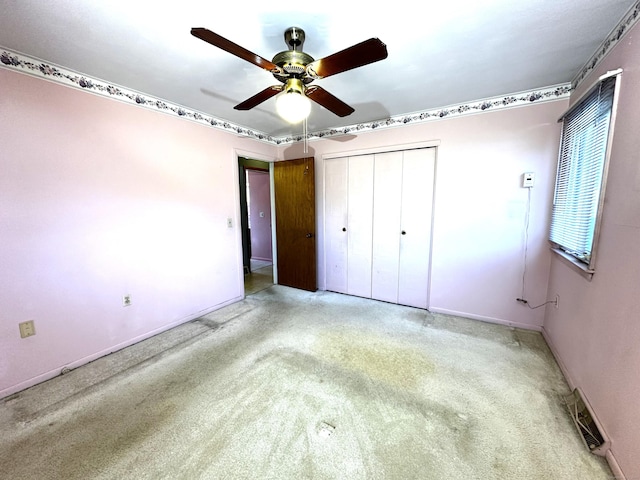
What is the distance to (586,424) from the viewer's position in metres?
1.45

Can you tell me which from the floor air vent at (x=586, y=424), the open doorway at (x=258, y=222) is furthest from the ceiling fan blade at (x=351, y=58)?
the open doorway at (x=258, y=222)

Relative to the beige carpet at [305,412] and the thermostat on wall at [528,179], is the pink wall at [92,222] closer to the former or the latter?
the beige carpet at [305,412]

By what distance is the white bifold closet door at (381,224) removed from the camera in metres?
3.03

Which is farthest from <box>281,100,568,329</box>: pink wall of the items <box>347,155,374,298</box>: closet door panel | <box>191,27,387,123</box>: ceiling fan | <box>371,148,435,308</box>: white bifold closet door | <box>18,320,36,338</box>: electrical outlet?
<box>18,320,36,338</box>: electrical outlet

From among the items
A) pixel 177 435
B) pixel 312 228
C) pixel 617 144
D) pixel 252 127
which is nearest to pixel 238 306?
pixel 312 228

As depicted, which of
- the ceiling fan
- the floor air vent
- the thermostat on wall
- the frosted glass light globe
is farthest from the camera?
the thermostat on wall

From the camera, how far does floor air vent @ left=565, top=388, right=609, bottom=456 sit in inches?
51.7

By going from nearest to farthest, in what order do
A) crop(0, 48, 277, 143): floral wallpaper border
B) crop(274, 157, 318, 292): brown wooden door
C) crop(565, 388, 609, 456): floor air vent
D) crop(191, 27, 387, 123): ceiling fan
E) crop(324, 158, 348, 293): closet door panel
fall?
crop(191, 27, 387, 123): ceiling fan < crop(565, 388, 609, 456): floor air vent < crop(0, 48, 277, 143): floral wallpaper border < crop(324, 158, 348, 293): closet door panel < crop(274, 157, 318, 292): brown wooden door

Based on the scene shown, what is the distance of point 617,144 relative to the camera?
1.45 meters

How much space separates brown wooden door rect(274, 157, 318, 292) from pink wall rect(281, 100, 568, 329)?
1305 millimetres

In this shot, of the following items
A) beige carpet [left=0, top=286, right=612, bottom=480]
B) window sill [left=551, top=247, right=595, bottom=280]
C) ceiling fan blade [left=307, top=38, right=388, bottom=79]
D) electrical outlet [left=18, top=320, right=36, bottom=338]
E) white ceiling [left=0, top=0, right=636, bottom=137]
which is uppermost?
white ceiling [left=0, top=0, right=636, bottom=137]

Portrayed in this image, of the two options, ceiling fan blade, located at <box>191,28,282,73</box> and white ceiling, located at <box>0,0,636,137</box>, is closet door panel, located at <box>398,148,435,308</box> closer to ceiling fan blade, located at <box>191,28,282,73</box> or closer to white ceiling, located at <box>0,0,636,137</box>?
white ceiling, located at <box>0,0,636,137</box>

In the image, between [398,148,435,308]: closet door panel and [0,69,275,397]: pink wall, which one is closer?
[0,69,275,397]: pink wall

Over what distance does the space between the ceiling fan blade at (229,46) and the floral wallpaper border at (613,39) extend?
1.97m
